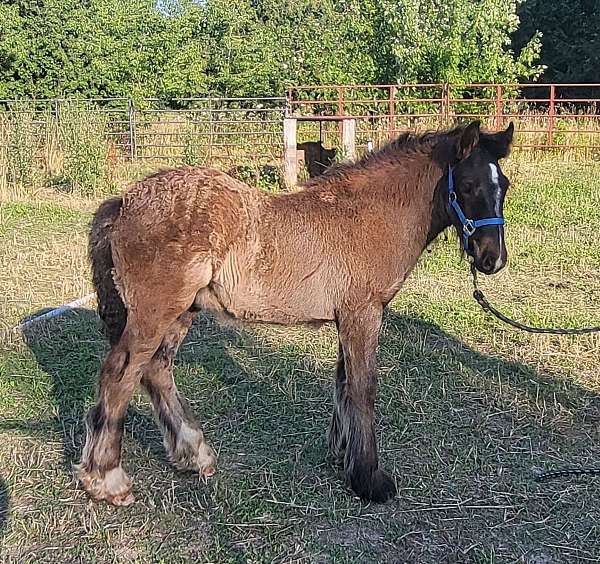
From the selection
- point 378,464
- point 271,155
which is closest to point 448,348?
→ point 378,464

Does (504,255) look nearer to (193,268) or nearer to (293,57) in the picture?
(193,268)

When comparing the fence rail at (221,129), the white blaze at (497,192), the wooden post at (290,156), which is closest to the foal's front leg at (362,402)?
the white blaze at (497,192)

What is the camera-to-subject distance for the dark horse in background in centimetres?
360

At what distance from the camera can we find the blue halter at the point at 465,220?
3.58 metres

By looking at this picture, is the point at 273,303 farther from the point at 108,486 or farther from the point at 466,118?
the point at 466,118

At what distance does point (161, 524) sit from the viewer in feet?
11.7

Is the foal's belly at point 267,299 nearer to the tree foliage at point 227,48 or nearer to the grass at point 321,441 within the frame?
the grass at point 321,441

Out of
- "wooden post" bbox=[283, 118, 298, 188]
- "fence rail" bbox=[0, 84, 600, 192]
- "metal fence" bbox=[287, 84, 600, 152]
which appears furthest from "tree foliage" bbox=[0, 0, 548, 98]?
"wooden post" bbox=[283, 118, 298, 188]

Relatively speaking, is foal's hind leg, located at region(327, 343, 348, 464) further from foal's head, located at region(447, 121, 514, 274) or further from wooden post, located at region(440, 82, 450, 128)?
wooden post, located at region(440, 82, 450, 128)

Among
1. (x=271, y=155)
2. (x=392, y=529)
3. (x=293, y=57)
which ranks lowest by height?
(x=392, y=529)

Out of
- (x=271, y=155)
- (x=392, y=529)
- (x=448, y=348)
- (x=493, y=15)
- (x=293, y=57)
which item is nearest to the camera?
(x=392, y=529)

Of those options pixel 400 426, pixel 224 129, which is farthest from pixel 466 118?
pixel 400 426

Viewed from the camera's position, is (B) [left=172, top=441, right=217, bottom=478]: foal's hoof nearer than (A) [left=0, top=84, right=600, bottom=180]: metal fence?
Yes

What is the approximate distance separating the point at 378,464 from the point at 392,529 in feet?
1.47
